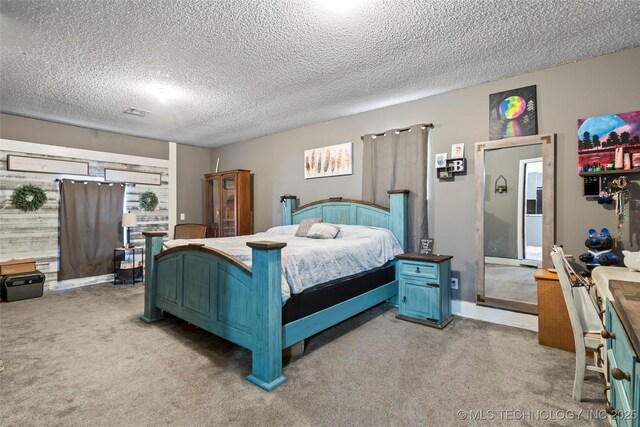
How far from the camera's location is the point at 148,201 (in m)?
5.59

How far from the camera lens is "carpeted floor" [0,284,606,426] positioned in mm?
1754

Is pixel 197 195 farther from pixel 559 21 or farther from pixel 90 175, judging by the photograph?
pixel 559 21

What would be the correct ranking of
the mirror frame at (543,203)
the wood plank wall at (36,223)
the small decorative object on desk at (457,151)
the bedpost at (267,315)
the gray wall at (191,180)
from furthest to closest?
the gray wall at (191,180)
the wood plank wall at (36,223)
the small decorative object on desk at (457,151)
the mirror frame at (543,203)
the bedpost at (267,315)

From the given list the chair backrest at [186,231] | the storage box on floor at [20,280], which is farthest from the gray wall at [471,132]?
the storage box on floor at [20,280]

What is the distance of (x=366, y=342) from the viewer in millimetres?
2707

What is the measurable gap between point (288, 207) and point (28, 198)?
3569mm

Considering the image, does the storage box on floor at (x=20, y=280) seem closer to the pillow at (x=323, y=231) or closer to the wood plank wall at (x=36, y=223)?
the wood plank wall at (x=36, y=223)

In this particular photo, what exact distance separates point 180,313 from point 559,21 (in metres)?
3.73

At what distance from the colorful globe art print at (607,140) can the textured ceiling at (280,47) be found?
1.90 ft

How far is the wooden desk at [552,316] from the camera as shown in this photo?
255 cm

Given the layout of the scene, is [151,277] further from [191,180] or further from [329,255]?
[191,180]

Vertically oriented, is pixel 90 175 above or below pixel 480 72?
below

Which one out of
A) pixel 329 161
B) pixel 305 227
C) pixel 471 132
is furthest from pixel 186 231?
pixel 471 132

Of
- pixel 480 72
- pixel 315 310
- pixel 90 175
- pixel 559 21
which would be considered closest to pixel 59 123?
pixel 90 175
